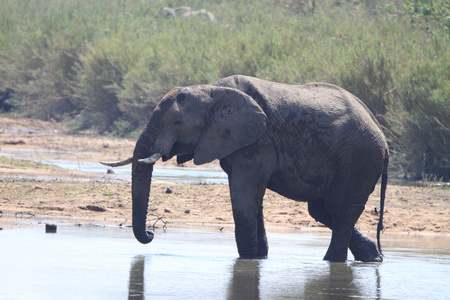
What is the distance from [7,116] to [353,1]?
1371 cm

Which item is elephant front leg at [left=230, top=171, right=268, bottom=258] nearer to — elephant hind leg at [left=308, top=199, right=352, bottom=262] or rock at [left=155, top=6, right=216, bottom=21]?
elephant hind leg at [left=308, top=199, right=352, bottom=262]

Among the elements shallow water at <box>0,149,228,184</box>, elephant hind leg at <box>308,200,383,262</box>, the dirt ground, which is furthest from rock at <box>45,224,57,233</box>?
shallow water at <box>0,149,228,184</box>

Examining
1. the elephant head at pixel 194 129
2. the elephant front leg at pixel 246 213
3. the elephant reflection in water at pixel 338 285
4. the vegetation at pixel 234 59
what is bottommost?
the elephant reflection in water at pixel 338 285

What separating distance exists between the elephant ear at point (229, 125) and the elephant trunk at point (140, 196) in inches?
19.3

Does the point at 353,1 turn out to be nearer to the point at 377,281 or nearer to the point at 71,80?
the point at 71,80


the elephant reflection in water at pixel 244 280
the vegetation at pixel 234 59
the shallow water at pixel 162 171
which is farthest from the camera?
the vegetation at pixel 234 59

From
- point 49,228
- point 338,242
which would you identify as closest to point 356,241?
point 338,242

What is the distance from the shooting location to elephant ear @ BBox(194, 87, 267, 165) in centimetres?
834

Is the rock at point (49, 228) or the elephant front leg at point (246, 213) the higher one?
the elephant front leg at point (246, 213)

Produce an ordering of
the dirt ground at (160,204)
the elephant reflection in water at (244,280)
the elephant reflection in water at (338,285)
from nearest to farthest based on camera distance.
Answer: the elephant reflection in water at (244,280) → the elephant reflection in water at (338,285) → the dirt ground at (160,204)

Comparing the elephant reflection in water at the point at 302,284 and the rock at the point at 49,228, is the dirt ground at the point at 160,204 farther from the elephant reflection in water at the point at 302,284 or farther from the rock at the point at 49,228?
the elephant reflection in water at the point at 302,284

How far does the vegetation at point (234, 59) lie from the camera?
17531 millimetres

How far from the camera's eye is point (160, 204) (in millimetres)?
12344

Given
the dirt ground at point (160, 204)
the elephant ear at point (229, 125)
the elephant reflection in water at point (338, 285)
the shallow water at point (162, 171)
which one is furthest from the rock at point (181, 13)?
the elephant reflection in water at point (338, 285)
